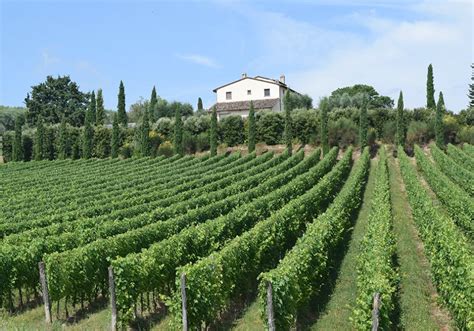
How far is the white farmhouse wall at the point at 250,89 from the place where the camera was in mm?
79000

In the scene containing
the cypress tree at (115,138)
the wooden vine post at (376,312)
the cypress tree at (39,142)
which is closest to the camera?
the wooden vine post at (376,312)

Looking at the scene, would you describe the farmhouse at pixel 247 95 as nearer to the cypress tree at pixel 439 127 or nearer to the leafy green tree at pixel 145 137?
the leafy green tree at pixel 145 137

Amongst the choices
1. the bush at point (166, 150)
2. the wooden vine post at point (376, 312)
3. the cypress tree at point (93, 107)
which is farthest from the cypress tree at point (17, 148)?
the wooden vine post at point (376, 312)

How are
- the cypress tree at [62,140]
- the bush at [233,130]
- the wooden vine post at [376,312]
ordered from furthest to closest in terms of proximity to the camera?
the cypress tree at [62,140], the bush at [233,130], the wooden vine post at [376,312]

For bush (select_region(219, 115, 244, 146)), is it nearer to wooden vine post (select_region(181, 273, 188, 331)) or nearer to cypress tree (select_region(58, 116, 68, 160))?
cypress tree (select_region(58, 116, 68, 160))

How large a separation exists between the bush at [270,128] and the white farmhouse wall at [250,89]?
65.0ft

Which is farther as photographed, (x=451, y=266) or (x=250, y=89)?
(x=250, y=89)

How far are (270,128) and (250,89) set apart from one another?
73.6 ft

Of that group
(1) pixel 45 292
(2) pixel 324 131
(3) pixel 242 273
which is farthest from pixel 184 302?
(2) pixel 324 131

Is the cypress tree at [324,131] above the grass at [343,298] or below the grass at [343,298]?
Result: above

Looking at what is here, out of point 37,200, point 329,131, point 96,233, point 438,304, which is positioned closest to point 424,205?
point 438,304

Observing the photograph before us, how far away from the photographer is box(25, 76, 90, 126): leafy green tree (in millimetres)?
93750

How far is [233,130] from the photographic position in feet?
200

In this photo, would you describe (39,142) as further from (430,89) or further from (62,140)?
(430,89)
